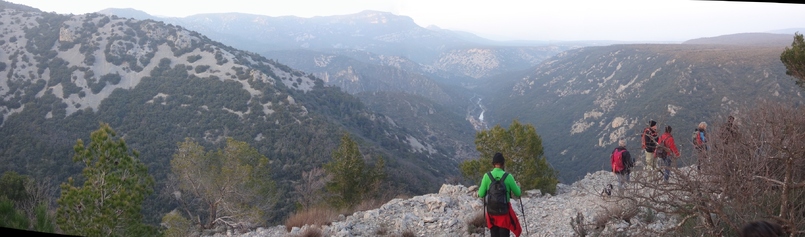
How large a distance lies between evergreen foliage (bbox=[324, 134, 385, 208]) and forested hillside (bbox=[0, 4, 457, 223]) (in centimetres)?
480

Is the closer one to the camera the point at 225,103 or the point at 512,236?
the point at 512,236

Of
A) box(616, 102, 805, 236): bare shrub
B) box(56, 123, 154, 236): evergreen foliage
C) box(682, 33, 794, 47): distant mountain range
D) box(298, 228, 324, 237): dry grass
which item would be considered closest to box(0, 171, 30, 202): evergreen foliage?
box(56, 123, 154, 236): evergreen foliage

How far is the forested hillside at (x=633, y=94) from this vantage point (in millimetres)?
40175

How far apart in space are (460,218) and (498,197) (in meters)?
3.65

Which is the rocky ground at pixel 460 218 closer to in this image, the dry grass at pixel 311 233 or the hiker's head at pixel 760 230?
the dry grass at pixel 311 233

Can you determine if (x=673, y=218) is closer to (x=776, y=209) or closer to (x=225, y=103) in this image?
(x=776, y=209)

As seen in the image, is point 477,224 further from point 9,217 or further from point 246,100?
point 246,100

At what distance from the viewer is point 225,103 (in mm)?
39812

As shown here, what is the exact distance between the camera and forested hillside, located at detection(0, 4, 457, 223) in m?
29.0

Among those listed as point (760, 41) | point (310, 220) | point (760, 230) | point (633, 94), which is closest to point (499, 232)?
point (760, 230)

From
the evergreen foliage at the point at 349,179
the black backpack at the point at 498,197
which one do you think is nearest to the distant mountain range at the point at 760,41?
the evergreen foliage at the point at 349,179

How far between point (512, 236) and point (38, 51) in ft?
182

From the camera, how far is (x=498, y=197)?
16.2ft

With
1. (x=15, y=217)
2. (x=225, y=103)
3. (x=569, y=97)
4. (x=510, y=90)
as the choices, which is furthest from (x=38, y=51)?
(x=510, y=90)
